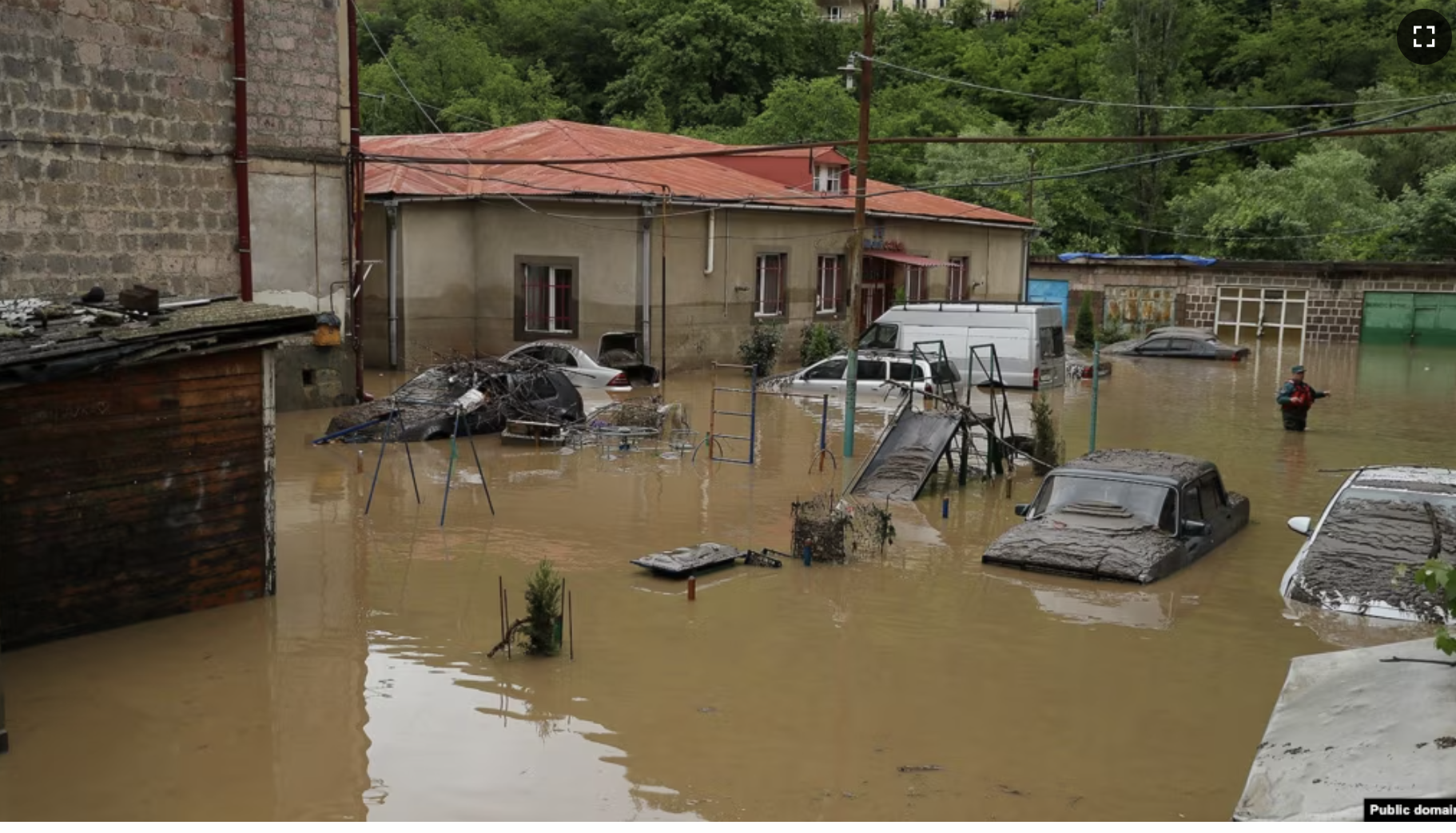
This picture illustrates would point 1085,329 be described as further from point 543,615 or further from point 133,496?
point 133,496

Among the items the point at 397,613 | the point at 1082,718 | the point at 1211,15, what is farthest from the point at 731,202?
the point at 1211,15

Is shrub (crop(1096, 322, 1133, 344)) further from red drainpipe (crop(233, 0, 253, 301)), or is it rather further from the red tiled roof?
red drainpipe (crop(233, 0, 253, 301))

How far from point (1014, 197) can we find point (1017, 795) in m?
52.5

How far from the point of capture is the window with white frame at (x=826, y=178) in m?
38.9

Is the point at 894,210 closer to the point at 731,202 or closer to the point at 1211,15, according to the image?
the point at 731,202

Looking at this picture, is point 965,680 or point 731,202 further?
point 731,202

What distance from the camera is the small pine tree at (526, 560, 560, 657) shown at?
10.5m

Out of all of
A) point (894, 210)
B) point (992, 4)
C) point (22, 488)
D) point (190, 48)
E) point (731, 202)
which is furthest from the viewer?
point (992, 4)

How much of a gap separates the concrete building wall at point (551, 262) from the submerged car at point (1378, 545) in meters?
19.3

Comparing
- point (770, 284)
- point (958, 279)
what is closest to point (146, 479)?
point (770, 284)

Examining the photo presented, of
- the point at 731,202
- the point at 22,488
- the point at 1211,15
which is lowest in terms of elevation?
the point at 22,488

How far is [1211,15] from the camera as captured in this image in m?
73.1

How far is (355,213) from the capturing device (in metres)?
24.7

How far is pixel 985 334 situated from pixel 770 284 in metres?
6.99
